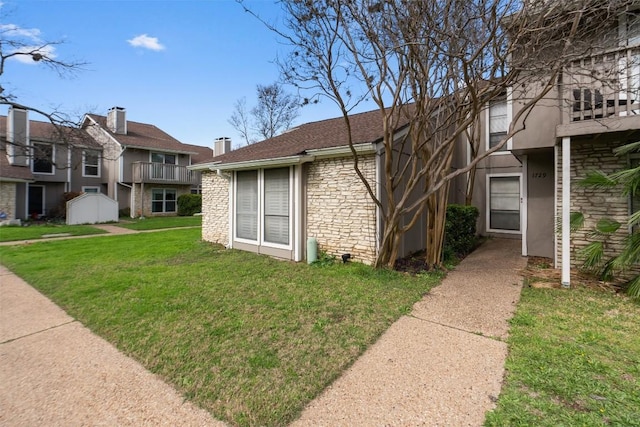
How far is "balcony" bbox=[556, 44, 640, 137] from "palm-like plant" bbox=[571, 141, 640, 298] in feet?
1.66

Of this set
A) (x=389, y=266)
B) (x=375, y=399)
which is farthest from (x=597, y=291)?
(x=375, y=399)

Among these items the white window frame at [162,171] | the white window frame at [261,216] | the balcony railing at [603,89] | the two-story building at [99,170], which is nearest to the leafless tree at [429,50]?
the balcony railing at [603,89]

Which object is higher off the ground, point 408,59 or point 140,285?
point 408,59

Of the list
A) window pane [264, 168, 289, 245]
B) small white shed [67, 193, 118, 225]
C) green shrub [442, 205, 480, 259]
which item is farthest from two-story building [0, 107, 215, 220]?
green shrub [442, 205, 480, 259]

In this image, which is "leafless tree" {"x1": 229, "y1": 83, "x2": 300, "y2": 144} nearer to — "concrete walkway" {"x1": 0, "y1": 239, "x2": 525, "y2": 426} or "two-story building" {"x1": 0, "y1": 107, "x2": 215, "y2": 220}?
"two-story building" {"x1": 0, "y1": 107, "x2": 215, "y2": 220}

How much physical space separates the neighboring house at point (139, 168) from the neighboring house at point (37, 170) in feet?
4.30

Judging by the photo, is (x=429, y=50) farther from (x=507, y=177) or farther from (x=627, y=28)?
(x=507, y=177)

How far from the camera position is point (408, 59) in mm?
5516

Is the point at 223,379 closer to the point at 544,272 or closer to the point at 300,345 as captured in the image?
the point at 300,345

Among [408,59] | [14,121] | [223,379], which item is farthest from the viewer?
[14,121]

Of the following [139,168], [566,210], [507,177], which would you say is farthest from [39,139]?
[566,210]

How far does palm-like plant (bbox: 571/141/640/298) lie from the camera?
4.63 meters

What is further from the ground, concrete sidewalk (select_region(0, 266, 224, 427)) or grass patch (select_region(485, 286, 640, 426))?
grass patch (select_region(485, 286, 640, 426))

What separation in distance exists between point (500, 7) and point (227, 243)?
9035 millimetres
